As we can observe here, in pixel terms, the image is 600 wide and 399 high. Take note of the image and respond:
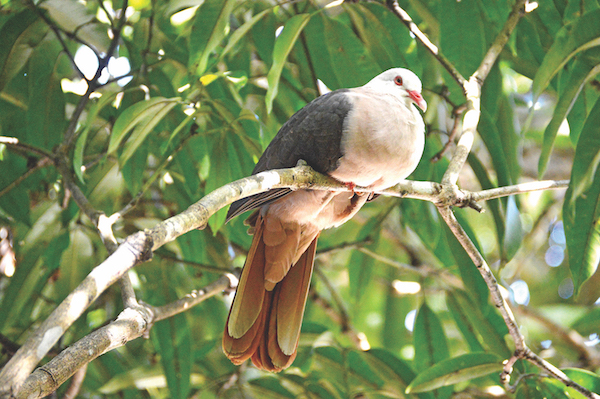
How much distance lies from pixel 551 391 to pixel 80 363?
5.48ft

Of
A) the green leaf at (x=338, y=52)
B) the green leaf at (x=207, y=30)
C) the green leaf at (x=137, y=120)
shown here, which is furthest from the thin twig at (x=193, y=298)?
the green leaf at (x=338, y=52)

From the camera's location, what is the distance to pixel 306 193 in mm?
2008

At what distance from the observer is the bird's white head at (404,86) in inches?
80.4

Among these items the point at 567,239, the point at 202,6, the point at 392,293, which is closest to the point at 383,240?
the point at 392,293

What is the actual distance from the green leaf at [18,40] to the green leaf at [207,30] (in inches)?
31.3

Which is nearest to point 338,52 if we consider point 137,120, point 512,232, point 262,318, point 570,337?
point 137,120

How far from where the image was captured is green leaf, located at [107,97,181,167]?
5.89 feet

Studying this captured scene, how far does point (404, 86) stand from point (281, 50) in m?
0.51

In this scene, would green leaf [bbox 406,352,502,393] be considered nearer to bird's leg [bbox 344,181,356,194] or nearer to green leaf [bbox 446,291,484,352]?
green leaf [bbox 446,291,484,352]

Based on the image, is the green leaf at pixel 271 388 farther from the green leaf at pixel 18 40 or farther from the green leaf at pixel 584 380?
the green leaf at pixel 18 40

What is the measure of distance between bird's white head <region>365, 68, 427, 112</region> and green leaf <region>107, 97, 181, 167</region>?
2.54ft

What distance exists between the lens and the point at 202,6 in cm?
191

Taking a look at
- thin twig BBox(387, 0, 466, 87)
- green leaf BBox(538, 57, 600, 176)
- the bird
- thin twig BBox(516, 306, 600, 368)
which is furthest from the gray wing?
thin twig BBox(516, 306, 600, 368)

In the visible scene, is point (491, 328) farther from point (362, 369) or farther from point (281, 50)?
point (281, 50)
